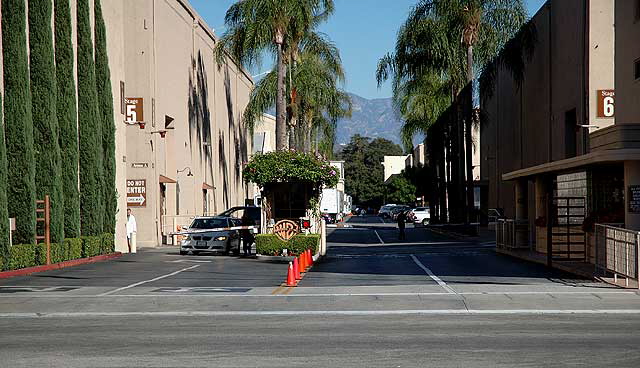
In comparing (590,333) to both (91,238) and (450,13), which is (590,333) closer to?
(91,238)

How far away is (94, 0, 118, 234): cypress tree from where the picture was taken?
35.6 m

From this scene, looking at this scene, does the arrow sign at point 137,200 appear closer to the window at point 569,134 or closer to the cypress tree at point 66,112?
the cypress tree at point 66,112

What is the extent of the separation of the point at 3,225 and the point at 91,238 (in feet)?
25.4

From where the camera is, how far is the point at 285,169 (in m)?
35.9

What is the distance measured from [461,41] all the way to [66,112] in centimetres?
2639

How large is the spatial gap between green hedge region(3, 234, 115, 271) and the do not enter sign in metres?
7.91

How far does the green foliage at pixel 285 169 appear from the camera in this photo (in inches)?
1417

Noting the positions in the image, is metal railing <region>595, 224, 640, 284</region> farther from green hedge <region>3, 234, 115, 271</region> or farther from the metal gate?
green hedge <region>3, 234, 115, 271</region>

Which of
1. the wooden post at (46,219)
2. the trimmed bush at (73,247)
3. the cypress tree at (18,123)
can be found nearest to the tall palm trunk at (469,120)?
the trimmed bush at (73,247)

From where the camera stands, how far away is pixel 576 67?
42.2 metres

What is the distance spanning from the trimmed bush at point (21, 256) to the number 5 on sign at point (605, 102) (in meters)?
24.0

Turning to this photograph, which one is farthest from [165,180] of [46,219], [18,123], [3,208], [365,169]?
[365,169]

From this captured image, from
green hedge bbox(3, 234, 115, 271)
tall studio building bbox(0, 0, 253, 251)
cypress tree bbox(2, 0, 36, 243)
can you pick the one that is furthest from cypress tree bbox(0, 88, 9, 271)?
tall studio building bbox(0, 0, 253, 251)

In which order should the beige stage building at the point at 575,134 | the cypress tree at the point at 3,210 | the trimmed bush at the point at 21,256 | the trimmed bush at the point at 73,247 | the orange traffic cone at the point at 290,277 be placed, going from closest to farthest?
the orange traffic cone at the point at 290,277 < the beige stage building at the point at 575,134 < the cypress tree at the point at 3,210 < the trimmed bush at the point at 21,256 < the trimmed bush at the point at 73,247
